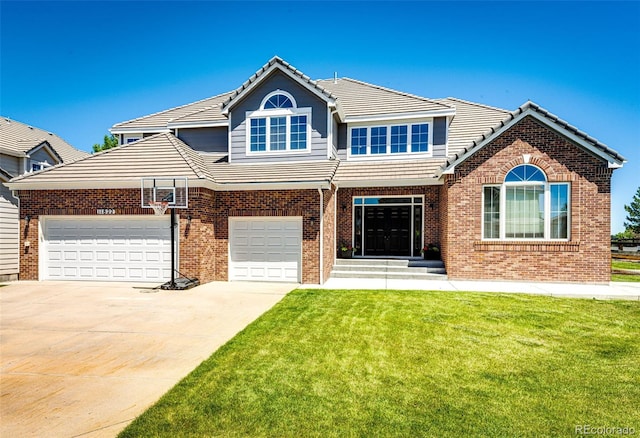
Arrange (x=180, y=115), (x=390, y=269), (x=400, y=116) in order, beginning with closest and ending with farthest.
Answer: (x=390, y=269) < (x=400, y=116) < (x=180, y=115)

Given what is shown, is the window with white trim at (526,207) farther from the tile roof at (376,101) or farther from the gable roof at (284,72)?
the gable roof at (284,72)

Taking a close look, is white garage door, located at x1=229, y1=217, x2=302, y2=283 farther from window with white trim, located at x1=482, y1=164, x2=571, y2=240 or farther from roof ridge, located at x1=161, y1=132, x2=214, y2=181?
window with white trim, located at x1=482, y1=164, x2=571, y2=240

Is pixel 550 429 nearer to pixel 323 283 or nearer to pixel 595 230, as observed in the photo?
pixel 323 283

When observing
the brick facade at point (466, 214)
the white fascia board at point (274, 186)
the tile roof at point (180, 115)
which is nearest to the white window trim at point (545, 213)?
the brick facade at point (466, 214)

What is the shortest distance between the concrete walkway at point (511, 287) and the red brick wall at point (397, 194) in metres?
2.82

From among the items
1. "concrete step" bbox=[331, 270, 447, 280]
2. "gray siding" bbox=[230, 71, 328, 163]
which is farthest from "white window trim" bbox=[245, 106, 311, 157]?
"concrete step" bbox=[331, 270, 447, 280]

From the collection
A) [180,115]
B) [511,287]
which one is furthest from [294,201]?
[180,115]

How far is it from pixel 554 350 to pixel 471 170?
756cm

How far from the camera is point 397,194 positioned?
14359mm

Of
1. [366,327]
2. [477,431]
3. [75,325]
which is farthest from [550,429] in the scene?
[75,325]

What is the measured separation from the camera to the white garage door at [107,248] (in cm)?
1188

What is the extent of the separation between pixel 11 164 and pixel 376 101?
17188mm

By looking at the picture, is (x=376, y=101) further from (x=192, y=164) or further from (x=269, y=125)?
(x=192, y=164)

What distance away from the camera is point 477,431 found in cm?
342
